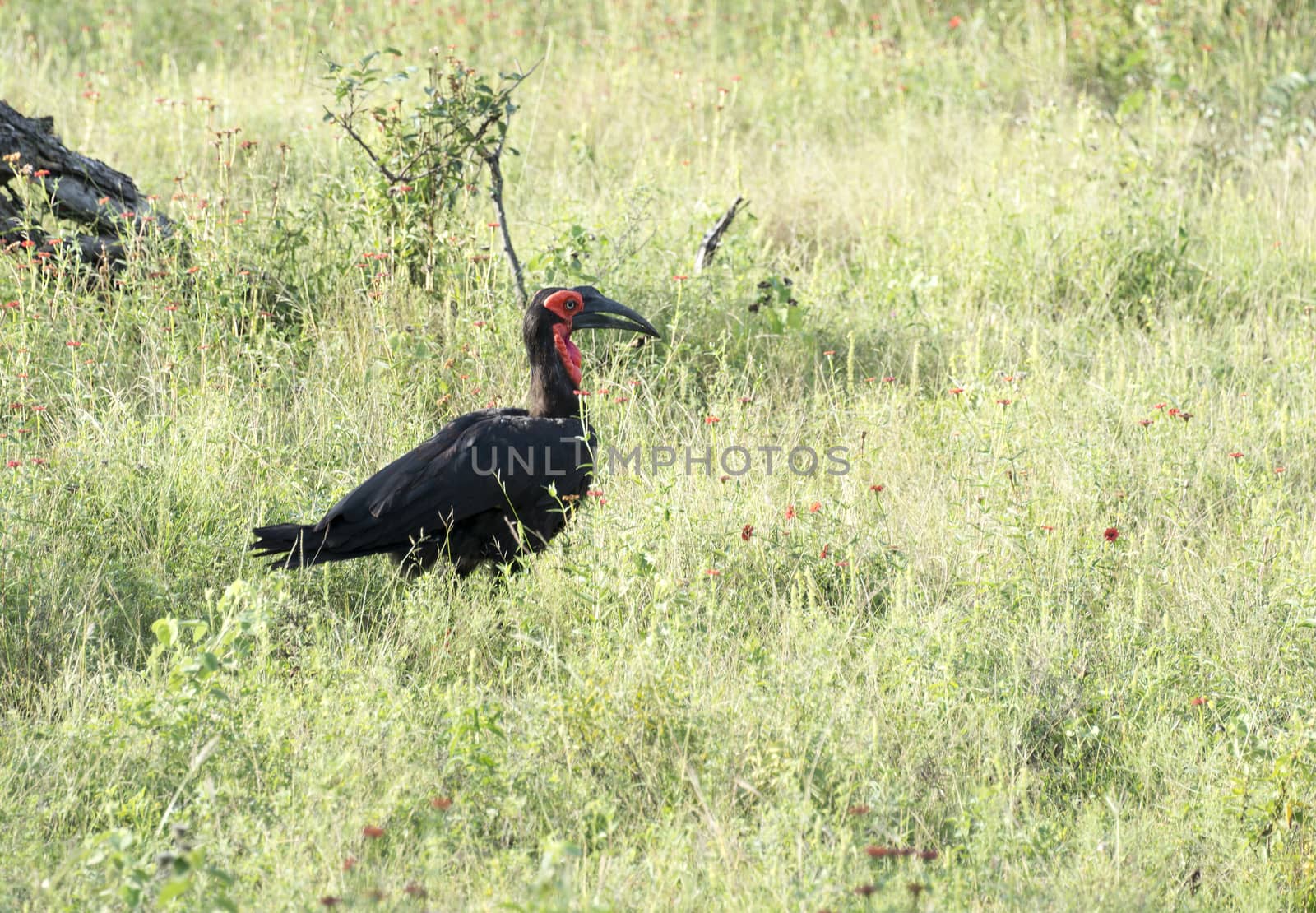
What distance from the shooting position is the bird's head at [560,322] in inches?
179

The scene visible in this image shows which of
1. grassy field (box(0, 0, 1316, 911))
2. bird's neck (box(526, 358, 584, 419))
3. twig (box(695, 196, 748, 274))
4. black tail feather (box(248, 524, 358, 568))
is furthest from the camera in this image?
twig (box(695, 196, 748, 274))

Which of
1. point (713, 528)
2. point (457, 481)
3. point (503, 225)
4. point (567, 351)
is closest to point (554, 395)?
point (567, 351)

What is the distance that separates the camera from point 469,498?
409 cm

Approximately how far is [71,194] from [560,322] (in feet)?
8.32

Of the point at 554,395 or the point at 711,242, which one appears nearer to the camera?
the point at 554,395

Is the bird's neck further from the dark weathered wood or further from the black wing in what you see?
the dark weathered wood

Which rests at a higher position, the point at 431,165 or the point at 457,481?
the point at 431,165

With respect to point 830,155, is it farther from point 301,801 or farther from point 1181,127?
point 301,801

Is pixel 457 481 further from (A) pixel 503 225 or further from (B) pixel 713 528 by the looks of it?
(A) pixel 503 225

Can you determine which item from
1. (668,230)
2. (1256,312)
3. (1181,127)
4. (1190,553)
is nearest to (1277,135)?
(1181,127)

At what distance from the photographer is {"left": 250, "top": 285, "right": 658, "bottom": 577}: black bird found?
152 inches

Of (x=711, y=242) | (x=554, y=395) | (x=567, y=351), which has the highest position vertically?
(x=711, y=242)

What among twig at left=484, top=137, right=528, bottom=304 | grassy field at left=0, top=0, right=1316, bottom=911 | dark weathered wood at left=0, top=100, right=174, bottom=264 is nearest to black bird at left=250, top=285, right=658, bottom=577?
grassy field at left=0, top=0, right=1316, bottom=911

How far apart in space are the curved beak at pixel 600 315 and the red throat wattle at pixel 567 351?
0.05 m
